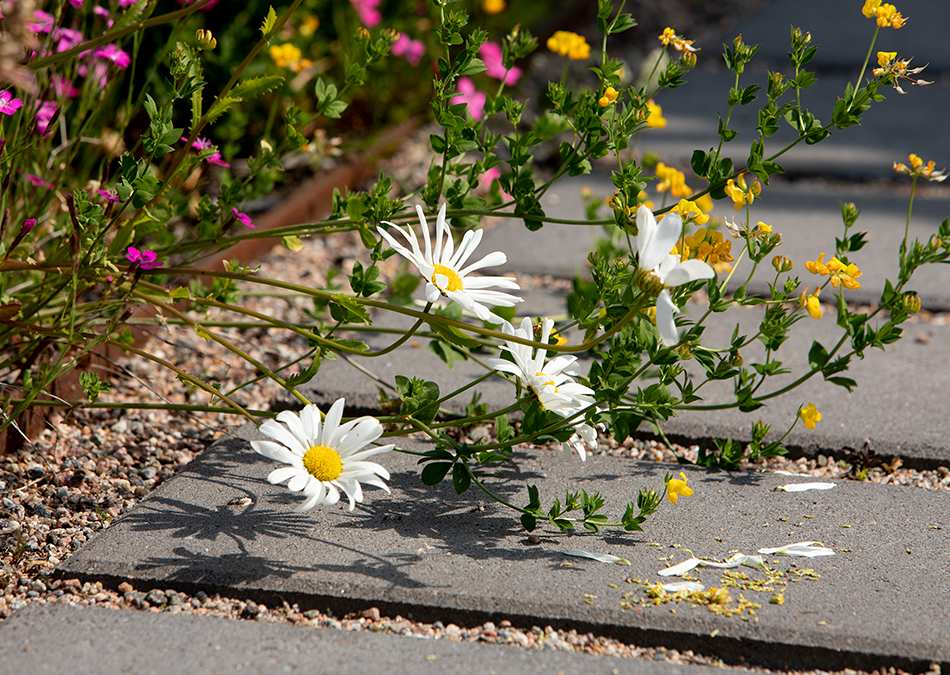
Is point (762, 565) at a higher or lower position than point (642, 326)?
lower

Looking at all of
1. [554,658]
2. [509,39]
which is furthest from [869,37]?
[554,658]

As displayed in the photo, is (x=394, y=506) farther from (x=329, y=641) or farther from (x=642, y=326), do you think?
(x=642, y=326)

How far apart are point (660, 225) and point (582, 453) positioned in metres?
0.44

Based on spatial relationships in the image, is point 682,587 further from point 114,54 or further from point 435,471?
point 114,54

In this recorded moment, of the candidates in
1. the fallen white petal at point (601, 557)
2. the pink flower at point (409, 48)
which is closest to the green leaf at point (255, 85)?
the fallen white petal at point (601, 557)

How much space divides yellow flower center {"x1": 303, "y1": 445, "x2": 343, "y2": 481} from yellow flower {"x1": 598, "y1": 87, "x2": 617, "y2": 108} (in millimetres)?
623

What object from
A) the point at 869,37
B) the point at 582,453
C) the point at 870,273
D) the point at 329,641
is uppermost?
the point at 869,37

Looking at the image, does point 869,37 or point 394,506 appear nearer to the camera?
point 394,506

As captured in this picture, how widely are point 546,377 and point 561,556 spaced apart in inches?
9.7

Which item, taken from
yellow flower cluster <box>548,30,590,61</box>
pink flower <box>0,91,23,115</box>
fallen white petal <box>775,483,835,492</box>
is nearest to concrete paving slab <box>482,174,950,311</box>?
yellow flower cluster <box>548,30,590,61</box>

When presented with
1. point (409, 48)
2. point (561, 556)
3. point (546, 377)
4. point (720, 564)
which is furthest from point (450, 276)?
point (409, 48)

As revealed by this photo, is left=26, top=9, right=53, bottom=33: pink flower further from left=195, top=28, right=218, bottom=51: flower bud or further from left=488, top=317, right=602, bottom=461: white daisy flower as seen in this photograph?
left=488, top=317, right=602, bottom=461: white daisy flower

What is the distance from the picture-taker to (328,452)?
1.14m

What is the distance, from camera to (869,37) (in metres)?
4.68
